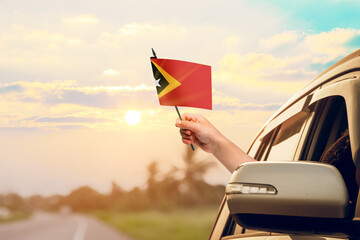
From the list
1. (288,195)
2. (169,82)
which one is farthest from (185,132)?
(288,195)

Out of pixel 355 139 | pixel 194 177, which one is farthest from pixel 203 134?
pixel 194 177

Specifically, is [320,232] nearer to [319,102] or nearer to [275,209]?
[275,209]

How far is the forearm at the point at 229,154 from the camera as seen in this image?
2818 mm

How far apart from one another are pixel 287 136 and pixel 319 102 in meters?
0.38

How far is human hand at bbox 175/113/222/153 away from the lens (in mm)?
2975

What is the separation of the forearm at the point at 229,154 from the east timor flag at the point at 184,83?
0.71ft

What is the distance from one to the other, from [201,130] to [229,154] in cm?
21

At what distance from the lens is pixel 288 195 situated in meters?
1.70

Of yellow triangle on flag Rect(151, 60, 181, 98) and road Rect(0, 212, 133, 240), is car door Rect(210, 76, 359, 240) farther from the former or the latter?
road Rect(0, 212, 133, 240)

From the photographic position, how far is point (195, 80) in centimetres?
294

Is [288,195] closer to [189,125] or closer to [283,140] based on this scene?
[283,140]

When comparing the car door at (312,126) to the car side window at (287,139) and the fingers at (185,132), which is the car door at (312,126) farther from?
the fingers at (185,132)

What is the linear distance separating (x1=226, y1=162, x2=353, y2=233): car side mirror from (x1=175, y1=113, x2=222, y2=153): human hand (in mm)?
1188

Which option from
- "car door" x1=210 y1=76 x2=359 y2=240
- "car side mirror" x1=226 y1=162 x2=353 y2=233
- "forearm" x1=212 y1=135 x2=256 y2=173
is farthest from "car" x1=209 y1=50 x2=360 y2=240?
"forearm" x1=212 y1=135 x2=256 y2=173
